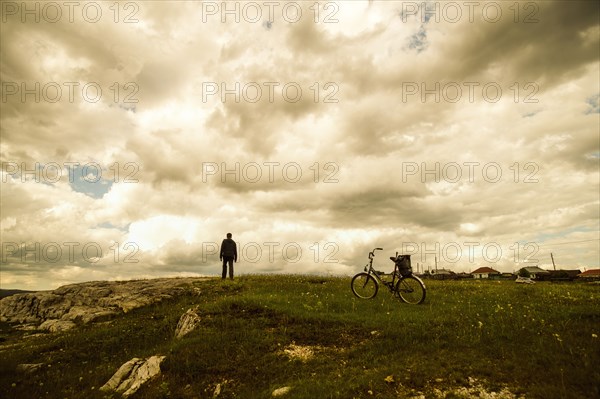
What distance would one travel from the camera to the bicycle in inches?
654

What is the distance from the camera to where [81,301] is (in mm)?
27188

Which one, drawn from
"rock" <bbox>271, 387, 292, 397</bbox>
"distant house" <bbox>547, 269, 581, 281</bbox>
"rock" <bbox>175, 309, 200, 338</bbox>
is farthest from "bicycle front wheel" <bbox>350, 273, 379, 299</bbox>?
"distant house" <bbox>547, 269, 581, 281</bbox>

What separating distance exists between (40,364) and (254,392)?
11.4 meters

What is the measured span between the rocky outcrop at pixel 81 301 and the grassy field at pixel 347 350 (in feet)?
13.0

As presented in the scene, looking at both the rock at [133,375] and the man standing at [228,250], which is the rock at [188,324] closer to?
the rock at [133,375]

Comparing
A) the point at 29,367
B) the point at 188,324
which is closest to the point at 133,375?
the point at 188,324

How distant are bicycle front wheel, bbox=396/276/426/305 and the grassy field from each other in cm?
54

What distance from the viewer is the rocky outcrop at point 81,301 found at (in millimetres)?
23562

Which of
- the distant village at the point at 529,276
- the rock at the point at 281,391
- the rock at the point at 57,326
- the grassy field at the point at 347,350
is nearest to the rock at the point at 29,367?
the grassy field at the point at 347,350

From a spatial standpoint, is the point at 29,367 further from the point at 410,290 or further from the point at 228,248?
the point at 410,290

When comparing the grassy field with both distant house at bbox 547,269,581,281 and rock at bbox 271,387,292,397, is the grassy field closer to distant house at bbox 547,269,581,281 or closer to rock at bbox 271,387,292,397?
rock at bbox 271,387,292,397

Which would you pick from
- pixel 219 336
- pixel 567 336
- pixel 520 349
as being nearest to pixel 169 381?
pixel 219 336

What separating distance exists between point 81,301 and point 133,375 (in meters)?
19.1

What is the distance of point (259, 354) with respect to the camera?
39.1 feet
